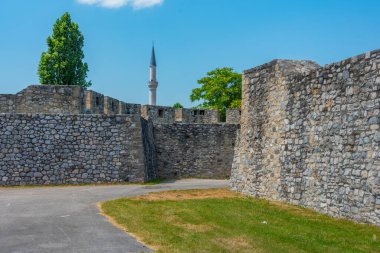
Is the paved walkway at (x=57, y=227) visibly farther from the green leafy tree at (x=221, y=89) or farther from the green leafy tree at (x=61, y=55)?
the green leafy tree at (x=221, y=89)

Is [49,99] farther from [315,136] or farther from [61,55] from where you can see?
[61,55]

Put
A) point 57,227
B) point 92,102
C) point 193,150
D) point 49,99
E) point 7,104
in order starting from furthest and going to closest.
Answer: point 193,150 < point 92,102 < point 7,104 < point 49,99 < point 57,227

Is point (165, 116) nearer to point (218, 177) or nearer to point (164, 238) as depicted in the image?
point (218, 177)

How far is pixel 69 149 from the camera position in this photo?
75.7 ft

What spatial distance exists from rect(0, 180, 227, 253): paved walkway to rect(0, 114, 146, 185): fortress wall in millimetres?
5142

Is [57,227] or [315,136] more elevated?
[315,136]

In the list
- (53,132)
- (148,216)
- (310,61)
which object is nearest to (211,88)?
(53,132)

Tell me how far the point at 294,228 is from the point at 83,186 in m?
13.0

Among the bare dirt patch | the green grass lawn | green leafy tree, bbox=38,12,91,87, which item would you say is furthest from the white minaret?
the green grass lawn

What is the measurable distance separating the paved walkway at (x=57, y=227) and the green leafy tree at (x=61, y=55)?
29591 mm

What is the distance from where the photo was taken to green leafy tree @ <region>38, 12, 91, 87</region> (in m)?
45.2

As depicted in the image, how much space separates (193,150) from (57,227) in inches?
796

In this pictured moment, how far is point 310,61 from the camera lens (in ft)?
57.6

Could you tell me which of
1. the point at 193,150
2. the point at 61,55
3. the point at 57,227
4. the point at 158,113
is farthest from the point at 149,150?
the point at 61,55
